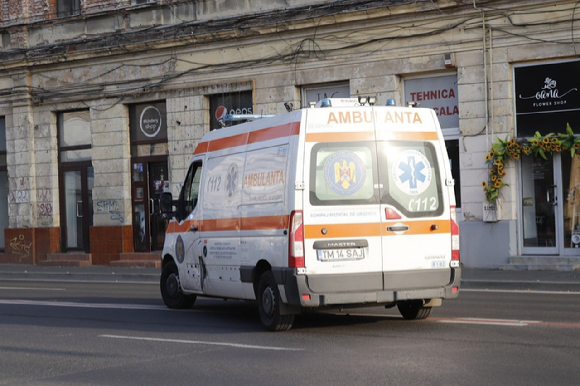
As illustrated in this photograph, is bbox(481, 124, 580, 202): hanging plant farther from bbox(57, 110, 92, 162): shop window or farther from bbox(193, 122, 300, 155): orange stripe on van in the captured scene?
bbox(57, 110, 92, 162): shop window

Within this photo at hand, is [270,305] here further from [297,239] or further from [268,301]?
[297,239]

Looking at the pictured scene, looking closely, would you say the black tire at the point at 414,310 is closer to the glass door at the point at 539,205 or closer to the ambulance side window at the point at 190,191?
the ambulance side window at the point at 190,191

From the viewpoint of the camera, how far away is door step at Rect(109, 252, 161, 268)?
25.2 meters

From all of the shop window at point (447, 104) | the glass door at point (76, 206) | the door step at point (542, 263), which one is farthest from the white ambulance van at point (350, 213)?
the glass door at point (76, 206)

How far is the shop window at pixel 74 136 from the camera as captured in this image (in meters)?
27.7

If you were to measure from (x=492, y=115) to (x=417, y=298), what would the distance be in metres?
10.4

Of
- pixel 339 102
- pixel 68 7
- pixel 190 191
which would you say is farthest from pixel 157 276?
pixel 339 102

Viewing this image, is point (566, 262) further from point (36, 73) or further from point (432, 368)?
point (36, 73)

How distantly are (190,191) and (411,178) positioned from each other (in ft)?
12.6

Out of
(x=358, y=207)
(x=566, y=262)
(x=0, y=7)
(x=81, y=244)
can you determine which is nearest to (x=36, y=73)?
(x=0, y=7)

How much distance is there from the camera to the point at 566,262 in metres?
19.1

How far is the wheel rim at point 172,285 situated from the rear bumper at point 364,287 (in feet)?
11.9

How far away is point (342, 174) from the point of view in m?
10.7

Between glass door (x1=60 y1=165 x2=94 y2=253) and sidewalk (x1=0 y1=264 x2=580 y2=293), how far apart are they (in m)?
1.33
